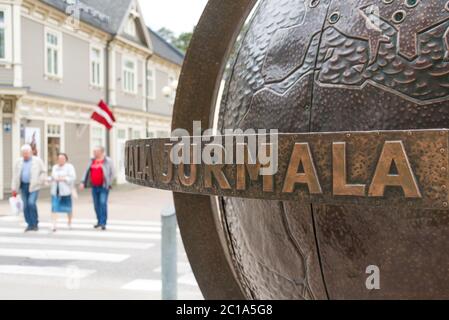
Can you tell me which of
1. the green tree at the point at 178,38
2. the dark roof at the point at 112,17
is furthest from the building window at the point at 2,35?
the green tree at the point at 178,38

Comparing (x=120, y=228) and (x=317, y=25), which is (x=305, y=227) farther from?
(x=120, y=228)

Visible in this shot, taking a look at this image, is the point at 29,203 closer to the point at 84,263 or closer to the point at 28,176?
the point at 28,176

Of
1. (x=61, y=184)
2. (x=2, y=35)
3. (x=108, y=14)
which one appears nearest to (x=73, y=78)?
(x=108, y=14)

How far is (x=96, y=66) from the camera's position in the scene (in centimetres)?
1978

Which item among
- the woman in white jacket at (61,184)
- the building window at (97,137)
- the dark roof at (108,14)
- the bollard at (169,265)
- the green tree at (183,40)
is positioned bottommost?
the bollard at (169,265)

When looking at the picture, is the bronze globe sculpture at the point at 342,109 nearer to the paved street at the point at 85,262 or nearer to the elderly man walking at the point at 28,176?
the paved street at the point at 85,262

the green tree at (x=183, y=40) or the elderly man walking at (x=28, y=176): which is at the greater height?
the green tree at (x=183, y=40)

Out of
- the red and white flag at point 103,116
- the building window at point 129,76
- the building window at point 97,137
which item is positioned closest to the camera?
the red and white flag at point 103,116

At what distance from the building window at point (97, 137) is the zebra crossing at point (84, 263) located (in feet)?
33.6

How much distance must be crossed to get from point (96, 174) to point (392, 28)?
7.98 meters

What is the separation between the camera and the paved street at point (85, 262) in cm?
530

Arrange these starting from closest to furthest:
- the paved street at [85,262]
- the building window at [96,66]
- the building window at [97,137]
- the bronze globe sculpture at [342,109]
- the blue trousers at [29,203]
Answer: the bronze globe sculpture at [342,109] → the paved street at [85,262] → the blue trousers at [29,203] → the building window at [96,66] → the building window at [97,137]

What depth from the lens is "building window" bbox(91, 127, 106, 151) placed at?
19884 mm
